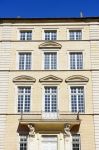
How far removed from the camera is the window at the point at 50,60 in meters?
38.1

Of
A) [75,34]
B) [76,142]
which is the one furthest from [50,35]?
[76,142]

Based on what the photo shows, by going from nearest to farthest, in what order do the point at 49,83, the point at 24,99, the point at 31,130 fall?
the point at 31,130 < the point at 24,99 < the point at 49,83

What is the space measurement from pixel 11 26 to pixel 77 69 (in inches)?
313

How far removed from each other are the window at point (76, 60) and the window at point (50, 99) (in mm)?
2957

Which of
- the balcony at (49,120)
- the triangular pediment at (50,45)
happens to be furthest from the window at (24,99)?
the triangular pediment at (50,45)

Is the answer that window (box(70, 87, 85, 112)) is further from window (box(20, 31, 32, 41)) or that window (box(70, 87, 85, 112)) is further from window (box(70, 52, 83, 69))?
window (box(20, 31, 32, 41))

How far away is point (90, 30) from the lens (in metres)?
39.5

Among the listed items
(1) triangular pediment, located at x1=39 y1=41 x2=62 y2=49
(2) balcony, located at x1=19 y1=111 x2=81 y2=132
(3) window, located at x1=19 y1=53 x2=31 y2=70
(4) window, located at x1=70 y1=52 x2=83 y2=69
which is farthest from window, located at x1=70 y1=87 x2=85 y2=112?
(3) window, located at x1=19 y1=53 x2=31 y2=70

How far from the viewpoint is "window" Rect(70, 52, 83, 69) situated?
38000 millimetres

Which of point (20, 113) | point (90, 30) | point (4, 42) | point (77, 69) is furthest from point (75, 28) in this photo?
point (20, 113)

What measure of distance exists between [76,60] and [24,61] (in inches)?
192

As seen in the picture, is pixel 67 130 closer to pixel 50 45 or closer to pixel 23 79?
pixel 23 79

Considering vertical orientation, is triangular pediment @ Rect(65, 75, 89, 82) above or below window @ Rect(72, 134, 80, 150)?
above

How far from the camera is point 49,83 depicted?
121 ft
